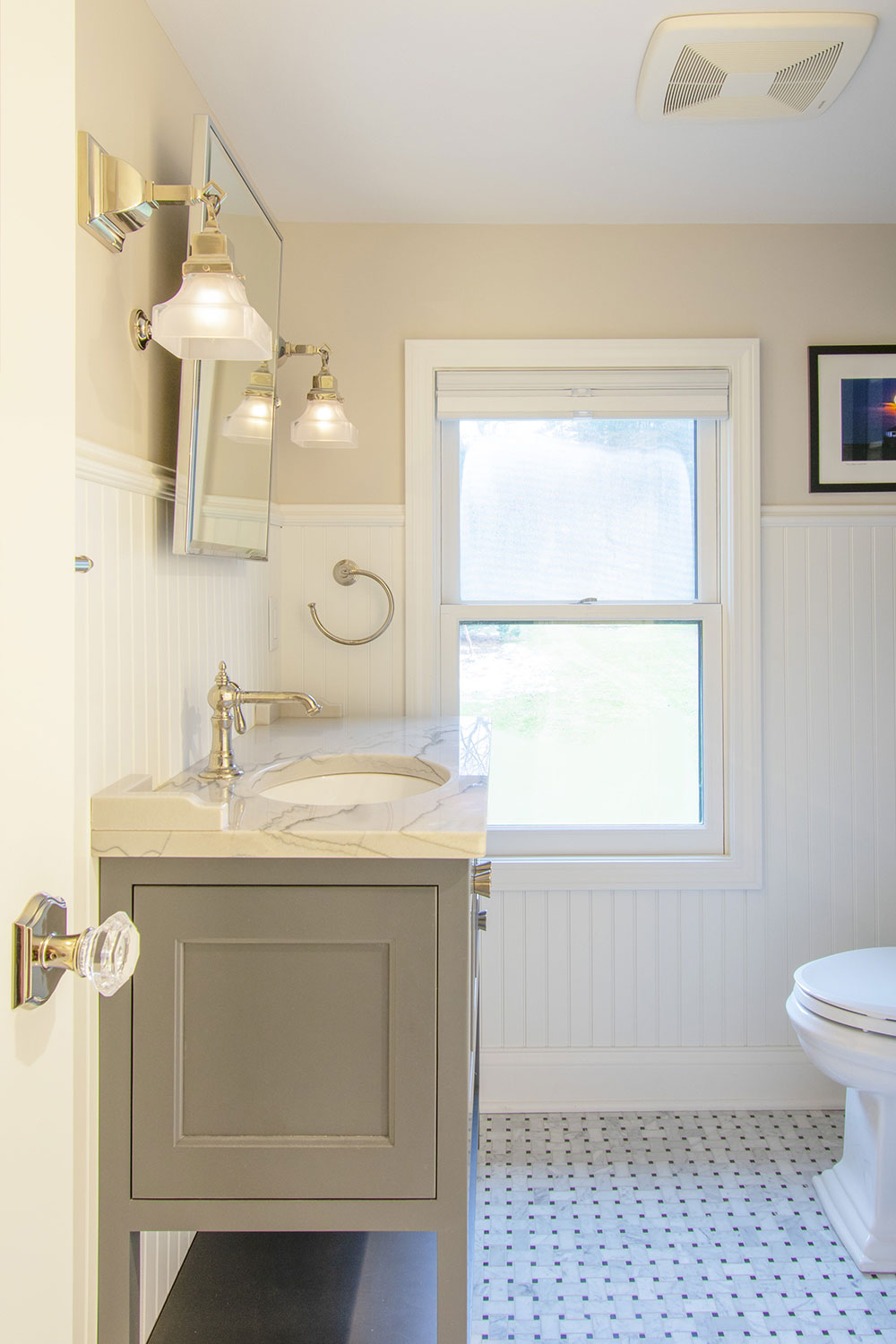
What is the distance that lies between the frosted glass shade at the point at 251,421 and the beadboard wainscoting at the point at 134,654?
0.18 m

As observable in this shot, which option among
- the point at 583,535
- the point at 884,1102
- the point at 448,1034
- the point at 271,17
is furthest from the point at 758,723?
the point at 271,17

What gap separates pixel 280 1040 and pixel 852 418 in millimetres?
2116

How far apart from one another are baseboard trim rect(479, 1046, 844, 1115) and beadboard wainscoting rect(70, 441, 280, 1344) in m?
0.99

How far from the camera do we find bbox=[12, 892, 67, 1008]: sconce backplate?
2.01 feet

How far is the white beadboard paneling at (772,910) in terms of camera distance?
2.57m

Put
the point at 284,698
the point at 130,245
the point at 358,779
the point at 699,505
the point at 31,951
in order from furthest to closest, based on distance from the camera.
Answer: the point at 699,505 < the point at 358,779 < the point at 284,698 < the point at 130,245 < the point at 31,951

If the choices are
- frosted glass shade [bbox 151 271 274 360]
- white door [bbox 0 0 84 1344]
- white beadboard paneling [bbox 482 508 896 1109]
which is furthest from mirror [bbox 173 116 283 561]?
white beadboard paneling [bbox 482 508 896 1109]

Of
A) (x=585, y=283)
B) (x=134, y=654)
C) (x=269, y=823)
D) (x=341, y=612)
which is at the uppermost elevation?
(x=585, y=283)

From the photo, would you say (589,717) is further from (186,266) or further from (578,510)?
(186,266)

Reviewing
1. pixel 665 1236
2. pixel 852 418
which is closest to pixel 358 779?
pixel 665 1236

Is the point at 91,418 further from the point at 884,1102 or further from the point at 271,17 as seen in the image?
the point at 884,1102

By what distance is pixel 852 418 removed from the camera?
2.57 meters

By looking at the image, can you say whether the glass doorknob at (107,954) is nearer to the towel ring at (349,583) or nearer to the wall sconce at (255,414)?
the wall sconce at (255,414)

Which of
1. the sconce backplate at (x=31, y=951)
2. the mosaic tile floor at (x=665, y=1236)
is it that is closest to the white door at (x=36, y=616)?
the sconce backplate at (x=31, y=951)
